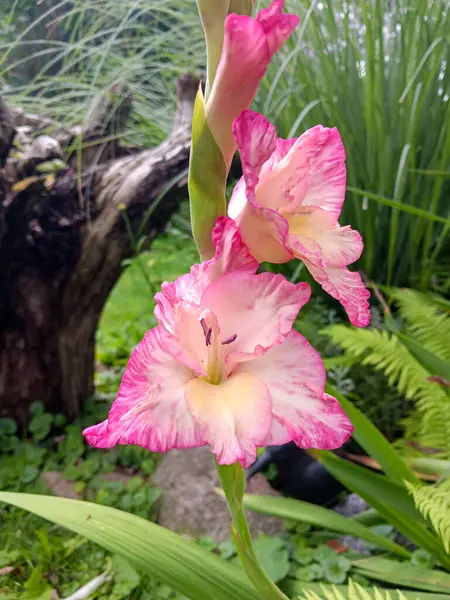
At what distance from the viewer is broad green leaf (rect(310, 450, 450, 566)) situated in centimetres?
81

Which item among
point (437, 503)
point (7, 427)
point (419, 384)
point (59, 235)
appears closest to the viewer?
point (437, 503)

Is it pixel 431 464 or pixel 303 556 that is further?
pixel 303 556

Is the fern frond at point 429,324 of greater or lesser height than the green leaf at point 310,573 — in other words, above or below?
above

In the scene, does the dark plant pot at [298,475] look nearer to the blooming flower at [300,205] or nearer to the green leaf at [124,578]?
the green leaf at [124,578]

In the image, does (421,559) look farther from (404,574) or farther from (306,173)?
(306,173)

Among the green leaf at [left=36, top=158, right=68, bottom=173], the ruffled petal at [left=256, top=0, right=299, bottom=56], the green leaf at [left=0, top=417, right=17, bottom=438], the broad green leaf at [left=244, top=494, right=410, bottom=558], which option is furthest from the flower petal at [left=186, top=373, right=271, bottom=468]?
the green leaf at [left=0, top=417, right=17, bottom=438]

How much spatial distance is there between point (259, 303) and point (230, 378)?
66 mm

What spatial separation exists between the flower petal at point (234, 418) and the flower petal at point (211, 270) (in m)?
0.06

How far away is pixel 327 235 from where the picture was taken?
17.3 inches

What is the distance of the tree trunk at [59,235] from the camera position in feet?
4.31

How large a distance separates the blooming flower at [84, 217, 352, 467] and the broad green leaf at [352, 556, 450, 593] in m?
0.58

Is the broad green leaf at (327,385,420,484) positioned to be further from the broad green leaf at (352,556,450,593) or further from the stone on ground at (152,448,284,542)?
the stone on ground at (152,448,284,542)

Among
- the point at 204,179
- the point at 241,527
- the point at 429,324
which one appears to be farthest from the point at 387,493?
the point at 204,179

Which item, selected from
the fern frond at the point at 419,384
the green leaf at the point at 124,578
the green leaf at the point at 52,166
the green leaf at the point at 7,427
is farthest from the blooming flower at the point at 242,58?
the green leaf at the point at 7,427
